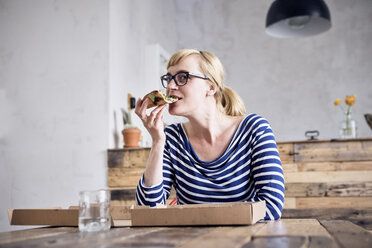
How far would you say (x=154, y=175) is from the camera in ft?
4.78

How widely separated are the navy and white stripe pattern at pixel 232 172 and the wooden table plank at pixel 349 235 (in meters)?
0.49

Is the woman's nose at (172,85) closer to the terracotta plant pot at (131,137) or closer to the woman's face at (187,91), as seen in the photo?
the woman's face at (187,91)

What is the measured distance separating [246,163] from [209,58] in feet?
1.71

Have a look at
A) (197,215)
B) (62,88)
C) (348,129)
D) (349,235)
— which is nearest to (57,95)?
(62,88)

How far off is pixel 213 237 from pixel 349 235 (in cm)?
26

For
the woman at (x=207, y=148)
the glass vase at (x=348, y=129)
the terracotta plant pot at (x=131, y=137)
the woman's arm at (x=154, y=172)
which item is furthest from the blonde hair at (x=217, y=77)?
the glass vase at (x=348, y=129)

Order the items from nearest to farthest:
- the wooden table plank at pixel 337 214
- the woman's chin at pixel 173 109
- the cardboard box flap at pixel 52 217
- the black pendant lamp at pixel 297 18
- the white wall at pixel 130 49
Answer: the cardboard box flap at pixel 52 217, the woman's chin at pixel 173 109, the wooden table plank at pixel 337 214, the black pendant lamp at pixel 297 18, the white wall at pixel 130 49

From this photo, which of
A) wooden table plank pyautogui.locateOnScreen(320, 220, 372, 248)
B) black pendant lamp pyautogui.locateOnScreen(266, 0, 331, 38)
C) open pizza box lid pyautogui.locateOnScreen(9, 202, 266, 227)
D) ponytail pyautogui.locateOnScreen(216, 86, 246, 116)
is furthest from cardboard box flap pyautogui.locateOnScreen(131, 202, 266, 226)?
black pendant lamp pyautogui.locateOnScreen(266, 0, 331, 38)

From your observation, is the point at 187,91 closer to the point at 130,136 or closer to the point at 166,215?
the point at 166,215

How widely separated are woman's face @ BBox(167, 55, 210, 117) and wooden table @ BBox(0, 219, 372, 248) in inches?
31.7

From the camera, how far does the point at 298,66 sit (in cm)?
481

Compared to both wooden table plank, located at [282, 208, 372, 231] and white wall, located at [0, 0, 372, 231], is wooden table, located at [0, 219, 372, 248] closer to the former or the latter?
wooden table plank, located at [282, 208, 372, 231]

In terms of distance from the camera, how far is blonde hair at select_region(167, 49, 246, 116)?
5.59 feet

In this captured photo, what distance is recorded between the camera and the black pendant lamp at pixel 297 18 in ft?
9.64
